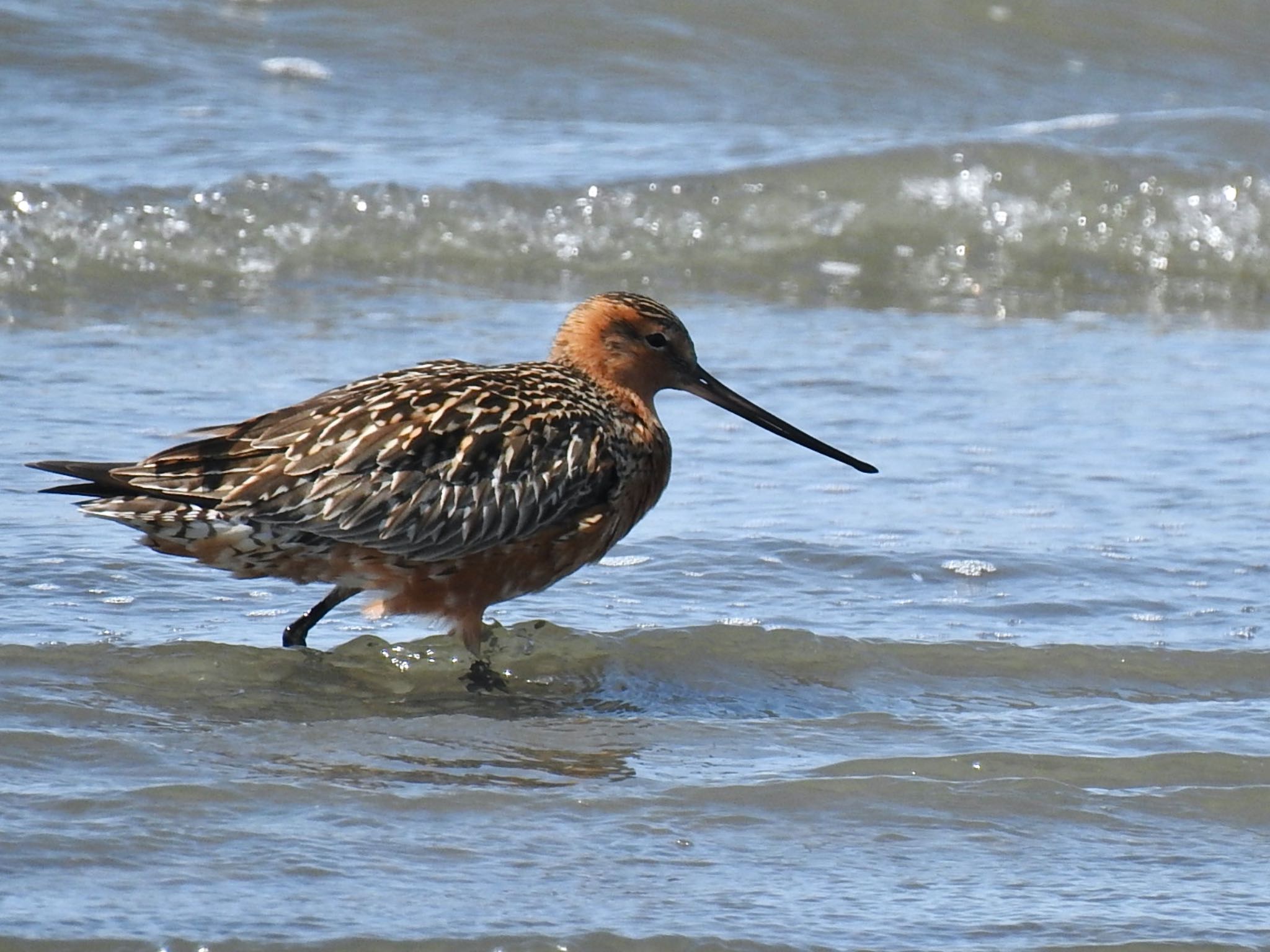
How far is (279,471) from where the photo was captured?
17.1 ft

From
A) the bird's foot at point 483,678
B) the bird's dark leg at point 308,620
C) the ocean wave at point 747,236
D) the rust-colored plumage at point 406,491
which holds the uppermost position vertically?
the ocean wave at point 747,236

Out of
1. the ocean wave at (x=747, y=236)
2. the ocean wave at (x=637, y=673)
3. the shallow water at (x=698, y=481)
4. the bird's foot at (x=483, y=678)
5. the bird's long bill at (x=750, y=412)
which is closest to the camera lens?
the shallow water at (x=698, y=481)

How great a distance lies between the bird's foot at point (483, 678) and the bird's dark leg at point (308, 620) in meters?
0.36

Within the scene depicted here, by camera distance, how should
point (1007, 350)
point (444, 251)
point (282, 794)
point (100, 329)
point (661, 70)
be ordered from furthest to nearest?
point (661, 70)
point (444, 251)
point (1007, 350)
point (100, 329)
point (282, 794)

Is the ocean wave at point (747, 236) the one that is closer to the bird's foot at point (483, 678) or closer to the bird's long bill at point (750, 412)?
the bird's long bill at point (750, 412)

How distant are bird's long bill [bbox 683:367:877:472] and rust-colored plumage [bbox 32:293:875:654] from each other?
572mm

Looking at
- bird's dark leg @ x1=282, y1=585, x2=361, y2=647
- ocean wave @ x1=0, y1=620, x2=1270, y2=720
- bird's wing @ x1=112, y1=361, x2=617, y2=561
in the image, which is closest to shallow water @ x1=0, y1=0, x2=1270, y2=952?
ocean wave @ x1=0, y1=620, x2=1270, y2=720

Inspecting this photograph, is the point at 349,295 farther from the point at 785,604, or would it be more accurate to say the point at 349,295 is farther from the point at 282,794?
the point at 282,794

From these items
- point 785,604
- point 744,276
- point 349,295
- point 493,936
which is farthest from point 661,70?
point 493,936

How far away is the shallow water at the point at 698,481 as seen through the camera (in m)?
4.11

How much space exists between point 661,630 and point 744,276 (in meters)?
4.96

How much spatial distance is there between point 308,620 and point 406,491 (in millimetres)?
457

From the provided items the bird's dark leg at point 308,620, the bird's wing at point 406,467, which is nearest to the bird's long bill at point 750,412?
the bird's wing at point 406,467

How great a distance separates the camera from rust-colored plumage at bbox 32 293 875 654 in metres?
5.16
